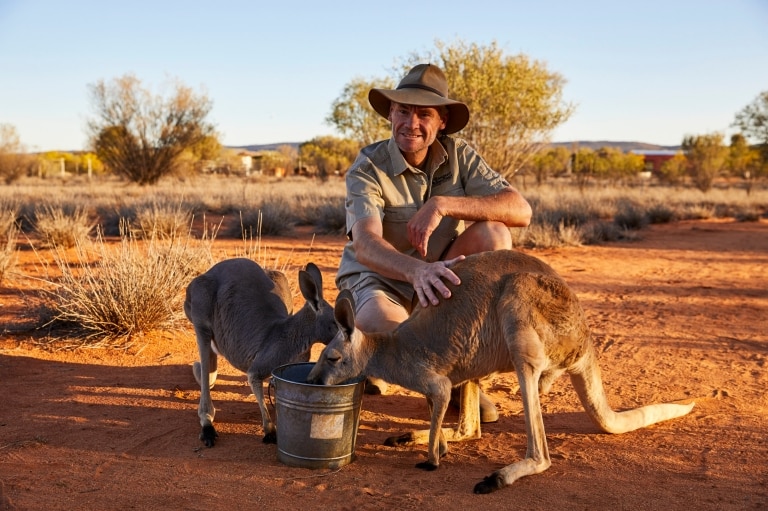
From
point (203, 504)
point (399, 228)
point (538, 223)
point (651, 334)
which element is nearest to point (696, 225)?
point (538, 223)

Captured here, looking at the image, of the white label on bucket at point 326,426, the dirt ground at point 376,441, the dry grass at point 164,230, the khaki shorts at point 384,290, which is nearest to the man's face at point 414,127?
the khaki shorts at point 384,290

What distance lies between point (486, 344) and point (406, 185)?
1630 millimetres

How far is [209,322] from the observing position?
4.88m

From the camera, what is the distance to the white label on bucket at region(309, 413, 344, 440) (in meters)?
3.84

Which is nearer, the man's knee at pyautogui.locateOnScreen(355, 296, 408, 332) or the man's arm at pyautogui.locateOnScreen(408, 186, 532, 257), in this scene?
the man's arm at pyautogui.locateOnScreen(408, 186, 532, 257)

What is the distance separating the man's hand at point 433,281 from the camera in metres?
3.91

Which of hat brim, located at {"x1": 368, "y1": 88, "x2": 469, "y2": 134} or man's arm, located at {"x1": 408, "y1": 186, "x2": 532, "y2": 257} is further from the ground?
hat brim, located at {"x1": 368, "y1": 88, "x2": 469, "y2": 134}

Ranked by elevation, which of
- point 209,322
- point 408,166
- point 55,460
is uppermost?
point 408,166

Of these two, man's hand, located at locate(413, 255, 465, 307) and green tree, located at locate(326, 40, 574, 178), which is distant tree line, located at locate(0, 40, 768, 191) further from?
man's hand, located at locate(413, 255, 465, 307)

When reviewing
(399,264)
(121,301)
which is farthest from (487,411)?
(121,301)

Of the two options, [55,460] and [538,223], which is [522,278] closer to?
[55,460]

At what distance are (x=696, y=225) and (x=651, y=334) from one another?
51.3ft

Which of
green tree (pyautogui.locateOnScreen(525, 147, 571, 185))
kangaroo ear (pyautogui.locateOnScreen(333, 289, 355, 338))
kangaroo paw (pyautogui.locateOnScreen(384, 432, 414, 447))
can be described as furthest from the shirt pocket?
green tree (pyautogui.locateOnScreen(525, 147, 571, 185))

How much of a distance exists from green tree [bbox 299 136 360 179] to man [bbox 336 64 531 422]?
40.8 m
